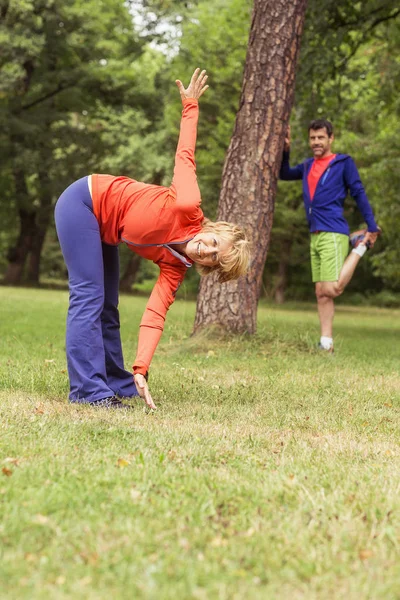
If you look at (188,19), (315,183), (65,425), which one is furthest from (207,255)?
(188,19)

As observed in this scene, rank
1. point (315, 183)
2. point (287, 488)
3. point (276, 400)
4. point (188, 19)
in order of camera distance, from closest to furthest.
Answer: point (287, 488), point (276, 400), point (315, 183), point (188, 19)

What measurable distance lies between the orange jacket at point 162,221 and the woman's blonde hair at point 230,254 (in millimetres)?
Answer: 106

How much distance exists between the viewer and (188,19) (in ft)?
88.4

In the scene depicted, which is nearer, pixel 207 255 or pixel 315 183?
pixel 207 255

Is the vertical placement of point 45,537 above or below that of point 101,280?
below

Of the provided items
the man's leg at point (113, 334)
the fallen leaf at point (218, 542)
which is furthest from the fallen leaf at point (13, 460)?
the man's leg at point (113, 334)

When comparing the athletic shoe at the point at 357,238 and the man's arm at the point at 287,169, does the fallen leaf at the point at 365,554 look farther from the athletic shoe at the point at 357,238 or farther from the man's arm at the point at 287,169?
the man's arm at the point at 287,169

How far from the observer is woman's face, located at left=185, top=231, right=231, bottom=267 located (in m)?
4.38

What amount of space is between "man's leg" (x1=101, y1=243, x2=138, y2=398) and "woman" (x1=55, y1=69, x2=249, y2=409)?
20 centimetres

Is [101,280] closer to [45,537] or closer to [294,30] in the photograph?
[45,537]

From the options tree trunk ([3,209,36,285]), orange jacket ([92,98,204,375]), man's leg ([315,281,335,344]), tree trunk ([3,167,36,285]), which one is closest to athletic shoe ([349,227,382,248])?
man's leg ([315,281,335,344])

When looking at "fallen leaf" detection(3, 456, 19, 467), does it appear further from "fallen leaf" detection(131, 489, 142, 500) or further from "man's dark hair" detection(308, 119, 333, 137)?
"man's dark hair" detection(308, 119, 333, 137)

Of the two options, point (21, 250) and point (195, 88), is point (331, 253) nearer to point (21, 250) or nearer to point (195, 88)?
point (195, 88)

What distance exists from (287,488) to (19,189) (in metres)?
28.5
